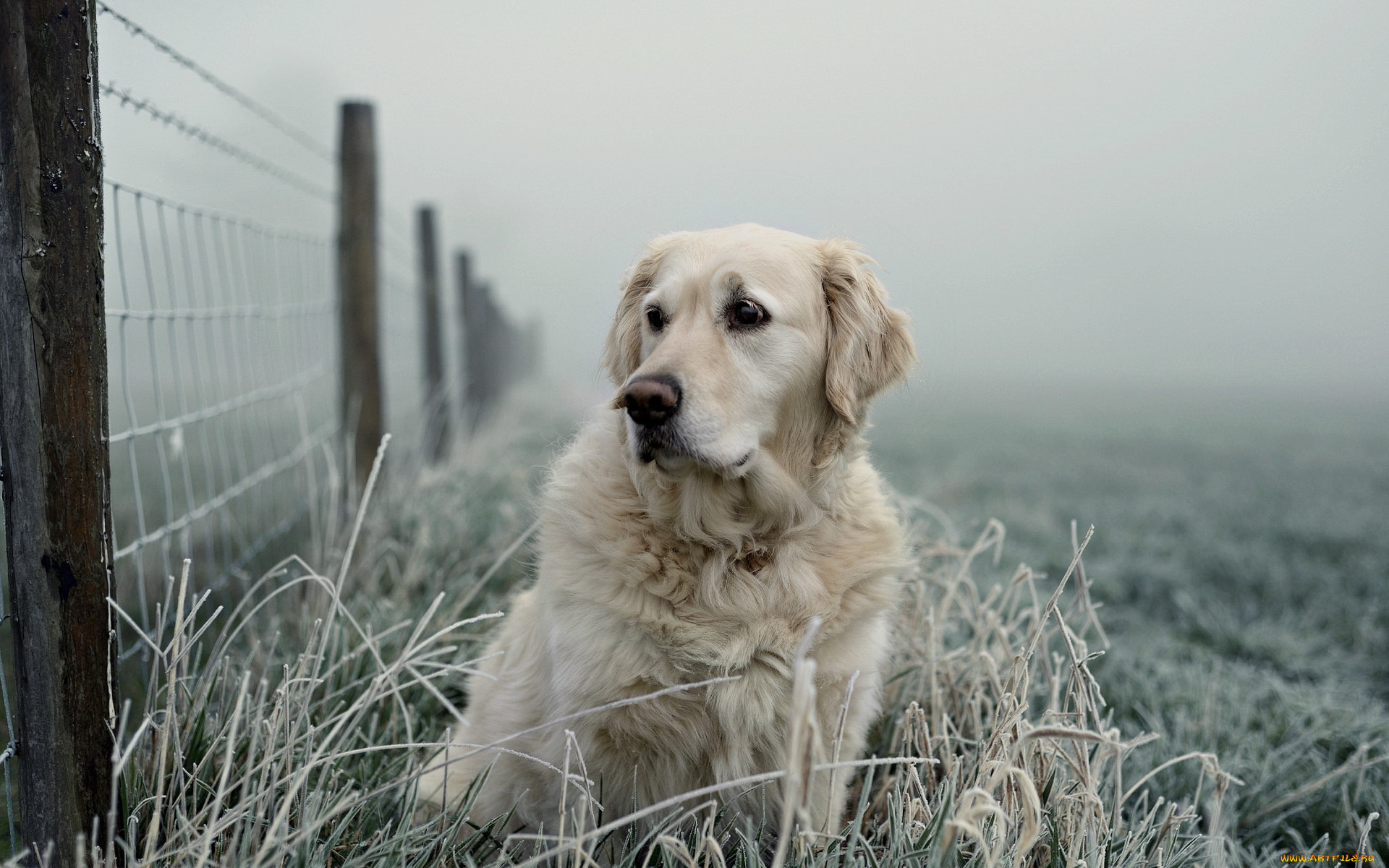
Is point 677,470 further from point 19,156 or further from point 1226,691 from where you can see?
point 1226,691

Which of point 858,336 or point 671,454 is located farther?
point 858,336

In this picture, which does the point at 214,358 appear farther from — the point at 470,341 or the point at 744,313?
the point at 470,341

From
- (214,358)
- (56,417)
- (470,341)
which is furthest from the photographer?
(470,341)

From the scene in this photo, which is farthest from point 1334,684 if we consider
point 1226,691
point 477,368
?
point 477,368

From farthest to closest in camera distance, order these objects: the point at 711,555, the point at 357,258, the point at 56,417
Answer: the point at 357,258 → the point at 711,555 → the point at 56,417

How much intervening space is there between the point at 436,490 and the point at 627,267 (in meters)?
2.42

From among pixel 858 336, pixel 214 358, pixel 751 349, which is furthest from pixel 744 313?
pixel 214 358

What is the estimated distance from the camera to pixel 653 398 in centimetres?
183

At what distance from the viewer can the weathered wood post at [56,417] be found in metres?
1.33

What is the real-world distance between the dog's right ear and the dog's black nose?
551 mm

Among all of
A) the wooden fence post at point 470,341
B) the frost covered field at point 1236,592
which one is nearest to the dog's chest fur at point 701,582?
the frost covered field at point 1236,592

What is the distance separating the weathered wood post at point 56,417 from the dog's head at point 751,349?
100cm

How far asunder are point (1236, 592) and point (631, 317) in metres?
4.82

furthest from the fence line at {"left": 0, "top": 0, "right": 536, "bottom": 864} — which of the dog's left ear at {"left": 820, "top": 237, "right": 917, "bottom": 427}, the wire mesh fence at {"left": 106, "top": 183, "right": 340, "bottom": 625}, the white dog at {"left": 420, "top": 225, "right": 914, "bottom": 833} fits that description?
the dog's left ear at {"left": 820, "top": 237, "right": 917, "bottom": 427}
